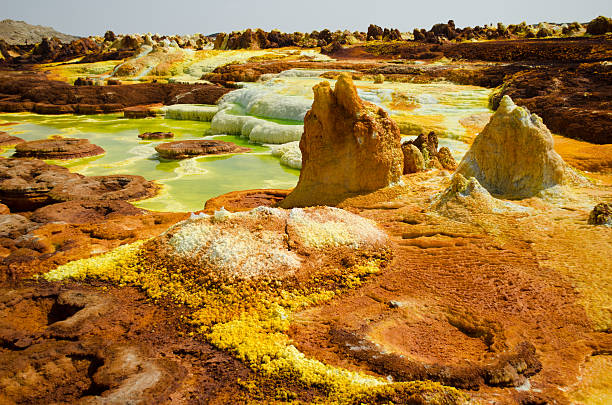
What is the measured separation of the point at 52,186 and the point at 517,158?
8.43 m

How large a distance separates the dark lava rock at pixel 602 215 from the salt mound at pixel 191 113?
56.8 feet

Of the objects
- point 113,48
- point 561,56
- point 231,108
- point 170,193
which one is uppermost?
point 113,48

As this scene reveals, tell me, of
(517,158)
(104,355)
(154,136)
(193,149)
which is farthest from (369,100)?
(104,355)

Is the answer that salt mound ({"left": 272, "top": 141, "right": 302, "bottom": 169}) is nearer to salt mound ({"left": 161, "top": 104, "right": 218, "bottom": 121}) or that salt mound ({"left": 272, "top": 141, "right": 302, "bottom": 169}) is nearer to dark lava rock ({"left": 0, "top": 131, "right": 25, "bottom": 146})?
salt mound ({"left": 161, "top": 104, "right": 218, "bottom": 121})

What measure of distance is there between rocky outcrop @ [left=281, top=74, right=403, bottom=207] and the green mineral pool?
9.11 feet

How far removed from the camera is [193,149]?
44.0 feet

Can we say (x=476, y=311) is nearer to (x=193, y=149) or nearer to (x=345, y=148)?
(x=345, y=148)

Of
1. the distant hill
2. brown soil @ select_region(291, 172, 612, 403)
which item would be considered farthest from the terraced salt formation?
the distant hill

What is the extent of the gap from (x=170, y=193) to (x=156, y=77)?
2672 cm

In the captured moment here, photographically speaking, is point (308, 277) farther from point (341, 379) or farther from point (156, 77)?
point (156, 77)

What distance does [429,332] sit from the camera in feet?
11.6

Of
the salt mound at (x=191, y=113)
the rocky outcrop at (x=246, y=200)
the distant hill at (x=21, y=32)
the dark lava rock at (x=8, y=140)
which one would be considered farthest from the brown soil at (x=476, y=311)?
the distant hill at (x=21, y=32)

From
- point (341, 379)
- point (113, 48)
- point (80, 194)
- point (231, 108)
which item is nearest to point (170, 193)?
point (80, 194)

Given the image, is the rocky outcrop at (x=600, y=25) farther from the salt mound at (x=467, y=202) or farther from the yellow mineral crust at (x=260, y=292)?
the yellow mineral crust at (x=260, y=292)
